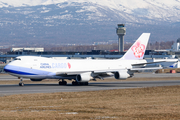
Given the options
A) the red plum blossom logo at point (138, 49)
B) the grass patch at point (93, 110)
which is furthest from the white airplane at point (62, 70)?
the grass patch at point (93, 110)

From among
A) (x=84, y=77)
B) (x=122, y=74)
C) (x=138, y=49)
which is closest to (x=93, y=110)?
(x=84, y=77)

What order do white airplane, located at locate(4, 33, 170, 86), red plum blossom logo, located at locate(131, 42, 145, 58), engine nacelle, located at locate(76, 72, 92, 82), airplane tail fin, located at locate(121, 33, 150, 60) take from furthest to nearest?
1. red plum blossom logo, located at locate(131, 42, 145, 58)
2. airplane tail fin, located at locate(121, 33, 150, 60)
3. engine nacelle, located at locate(76, 72, 92, 82)
4. white airplane, located at locate(4, 33, 170, 86)

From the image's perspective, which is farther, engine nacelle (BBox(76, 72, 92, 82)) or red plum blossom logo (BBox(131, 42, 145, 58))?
red plum blossom logo (BBox(131, 42, 145, 58))

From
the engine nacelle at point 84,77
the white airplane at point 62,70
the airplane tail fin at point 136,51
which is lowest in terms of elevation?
the engine nacelle at point 84,77

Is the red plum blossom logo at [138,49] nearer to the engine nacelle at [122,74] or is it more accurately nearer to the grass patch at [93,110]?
the engine nacelle at [122,74]

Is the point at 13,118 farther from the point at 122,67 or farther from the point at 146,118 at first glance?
the point at 122,67

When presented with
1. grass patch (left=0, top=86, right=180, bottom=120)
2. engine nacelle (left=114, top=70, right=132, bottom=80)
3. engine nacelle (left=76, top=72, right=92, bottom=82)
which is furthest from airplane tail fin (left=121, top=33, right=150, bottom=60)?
grass patch (left=0, top=86, right=180, bottom=120)

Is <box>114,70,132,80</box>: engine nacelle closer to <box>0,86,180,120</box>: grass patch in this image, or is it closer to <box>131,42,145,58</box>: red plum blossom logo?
<box>131,42,145,58</box>: red plum blossom logo

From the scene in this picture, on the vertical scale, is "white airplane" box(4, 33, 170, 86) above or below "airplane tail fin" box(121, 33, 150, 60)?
below

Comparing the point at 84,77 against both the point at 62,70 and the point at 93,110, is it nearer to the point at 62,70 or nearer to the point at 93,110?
the point at 62,70

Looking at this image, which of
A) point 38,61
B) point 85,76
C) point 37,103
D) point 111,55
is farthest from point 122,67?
point 111,55

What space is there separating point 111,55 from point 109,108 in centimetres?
16137

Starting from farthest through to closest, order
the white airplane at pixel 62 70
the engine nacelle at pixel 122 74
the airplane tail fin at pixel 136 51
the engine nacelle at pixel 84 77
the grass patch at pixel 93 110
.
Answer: the airplane tail fin at pixel 136 51
the engine nacelle at pixel 122 74
the engine nacelle at pixel 84 77
the white airplane at pixel 62 70
the grass patch at pixel 93 110

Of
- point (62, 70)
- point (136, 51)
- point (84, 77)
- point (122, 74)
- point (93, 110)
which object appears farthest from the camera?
point (136, 51)
